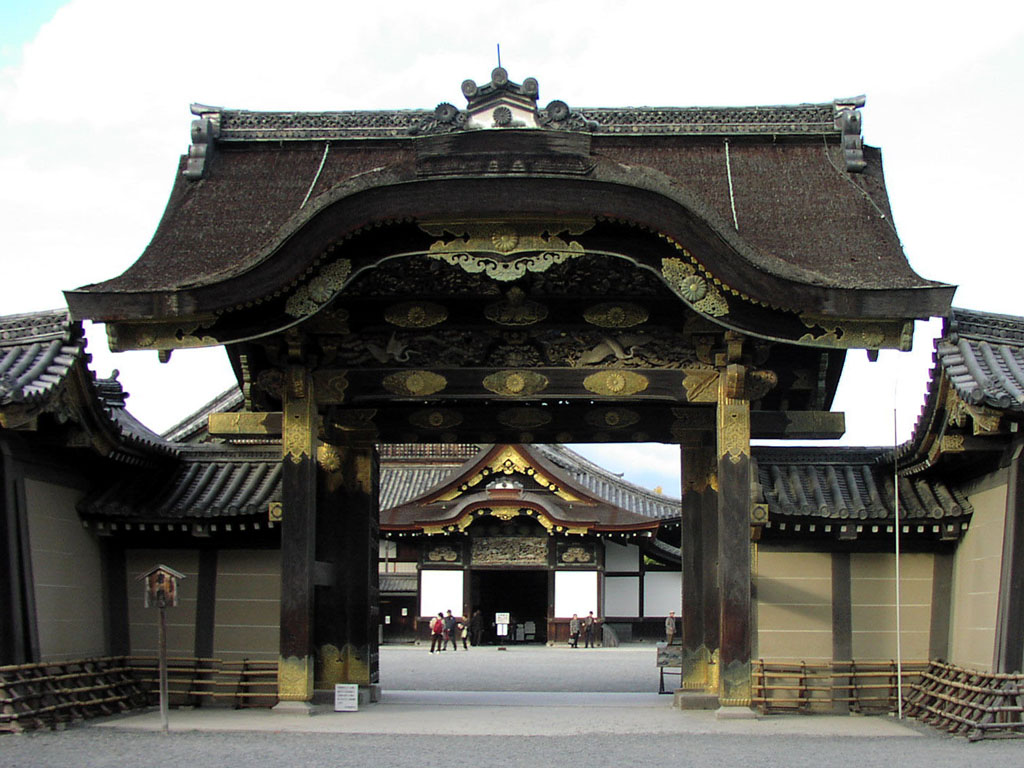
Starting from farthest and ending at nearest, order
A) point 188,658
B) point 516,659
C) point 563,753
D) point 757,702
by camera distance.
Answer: point 516,659
point 188,658
point 757,702
point 563,753

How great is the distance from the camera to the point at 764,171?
546 inches

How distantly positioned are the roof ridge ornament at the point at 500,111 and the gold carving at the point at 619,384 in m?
2.48

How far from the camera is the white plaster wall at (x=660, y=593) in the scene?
32.0m

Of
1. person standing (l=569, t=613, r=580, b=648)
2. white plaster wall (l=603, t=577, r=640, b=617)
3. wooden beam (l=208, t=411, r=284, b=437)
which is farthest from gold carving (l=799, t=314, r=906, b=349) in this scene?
white plaster wall (l=603, t=577, r=640, b=617)

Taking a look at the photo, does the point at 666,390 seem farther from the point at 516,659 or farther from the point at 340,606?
the point at 516,659

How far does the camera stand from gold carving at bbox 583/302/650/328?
41.1 ft

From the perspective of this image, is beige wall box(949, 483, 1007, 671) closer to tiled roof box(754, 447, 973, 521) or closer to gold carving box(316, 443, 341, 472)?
tiled roof box(754, 447, 973, 521)

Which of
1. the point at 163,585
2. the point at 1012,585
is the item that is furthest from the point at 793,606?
the point at 163,585

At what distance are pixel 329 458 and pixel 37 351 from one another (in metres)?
3.51

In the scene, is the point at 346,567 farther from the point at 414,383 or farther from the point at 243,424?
the point at 414,383

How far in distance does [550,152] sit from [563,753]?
5.28m

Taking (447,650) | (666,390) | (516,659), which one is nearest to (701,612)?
(666,390)

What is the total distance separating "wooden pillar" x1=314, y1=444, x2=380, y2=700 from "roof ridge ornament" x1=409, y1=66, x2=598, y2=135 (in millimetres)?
3995

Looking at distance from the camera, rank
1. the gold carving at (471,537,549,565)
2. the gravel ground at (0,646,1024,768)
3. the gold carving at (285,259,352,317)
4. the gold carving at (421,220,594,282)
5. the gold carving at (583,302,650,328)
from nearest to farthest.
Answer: the gravel ground at (0,646,1024,768) → the gold carving at (421,220,594,282) → the gold carving at (285,259,352,317) → the gold carving at (583,302,650,328) → the gold carving at (471,537,549,565)
